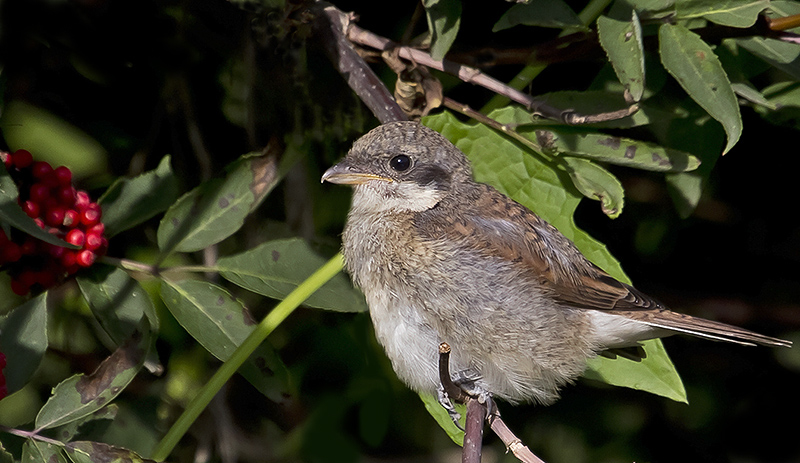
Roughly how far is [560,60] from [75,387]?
1872 mm

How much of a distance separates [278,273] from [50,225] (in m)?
0.72

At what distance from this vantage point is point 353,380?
3451mm

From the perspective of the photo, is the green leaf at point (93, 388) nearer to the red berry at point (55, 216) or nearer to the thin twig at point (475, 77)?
the red berry at point (55, 216)

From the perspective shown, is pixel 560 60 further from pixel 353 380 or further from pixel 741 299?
pixel 741 299

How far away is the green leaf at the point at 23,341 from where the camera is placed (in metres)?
2.07

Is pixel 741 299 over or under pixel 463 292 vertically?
under

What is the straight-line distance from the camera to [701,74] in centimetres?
226

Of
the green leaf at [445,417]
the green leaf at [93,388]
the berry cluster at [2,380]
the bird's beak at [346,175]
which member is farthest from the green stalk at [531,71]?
the berry cluster at [2,380]

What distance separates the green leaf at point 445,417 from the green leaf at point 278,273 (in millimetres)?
426

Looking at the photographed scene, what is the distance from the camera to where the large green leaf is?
106 inches

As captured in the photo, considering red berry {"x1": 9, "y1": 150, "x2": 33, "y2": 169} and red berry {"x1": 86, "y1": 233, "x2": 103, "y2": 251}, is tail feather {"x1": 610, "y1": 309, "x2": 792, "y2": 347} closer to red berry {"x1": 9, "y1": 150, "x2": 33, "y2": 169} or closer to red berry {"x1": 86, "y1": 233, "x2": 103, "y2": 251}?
red berry {"x1": 86, "y1": 233, "x2": 103, "y2": 251}

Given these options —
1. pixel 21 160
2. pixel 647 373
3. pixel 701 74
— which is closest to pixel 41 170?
pixel 21 160

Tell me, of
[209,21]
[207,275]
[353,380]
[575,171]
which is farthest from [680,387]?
[209,21]

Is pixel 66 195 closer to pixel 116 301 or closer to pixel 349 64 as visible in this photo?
pixel 116 301
